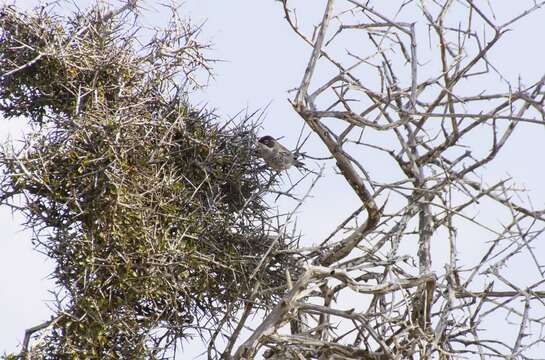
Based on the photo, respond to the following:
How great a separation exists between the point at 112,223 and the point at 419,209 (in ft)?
4.90

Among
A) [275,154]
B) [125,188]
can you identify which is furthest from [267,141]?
[125,188]

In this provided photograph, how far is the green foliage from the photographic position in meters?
4.81

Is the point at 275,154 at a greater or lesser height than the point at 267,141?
lesser

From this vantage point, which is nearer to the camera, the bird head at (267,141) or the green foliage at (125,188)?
the green foliage at (125,188)

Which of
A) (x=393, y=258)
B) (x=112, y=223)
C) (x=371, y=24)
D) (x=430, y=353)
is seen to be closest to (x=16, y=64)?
(x=112, y=223)

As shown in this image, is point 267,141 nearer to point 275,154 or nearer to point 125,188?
point 275,154

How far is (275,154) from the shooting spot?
18.0 feet

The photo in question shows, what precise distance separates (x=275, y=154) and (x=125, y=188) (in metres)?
0.95

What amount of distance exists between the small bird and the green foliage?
0.09 metres

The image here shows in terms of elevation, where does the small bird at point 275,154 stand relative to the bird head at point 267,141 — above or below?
below

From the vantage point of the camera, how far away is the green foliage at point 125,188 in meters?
4.81

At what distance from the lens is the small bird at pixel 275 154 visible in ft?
18.0

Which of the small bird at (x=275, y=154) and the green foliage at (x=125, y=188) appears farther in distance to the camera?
the small bird at (x=275, y=154)

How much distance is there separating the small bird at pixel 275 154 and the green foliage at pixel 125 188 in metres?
0.09
